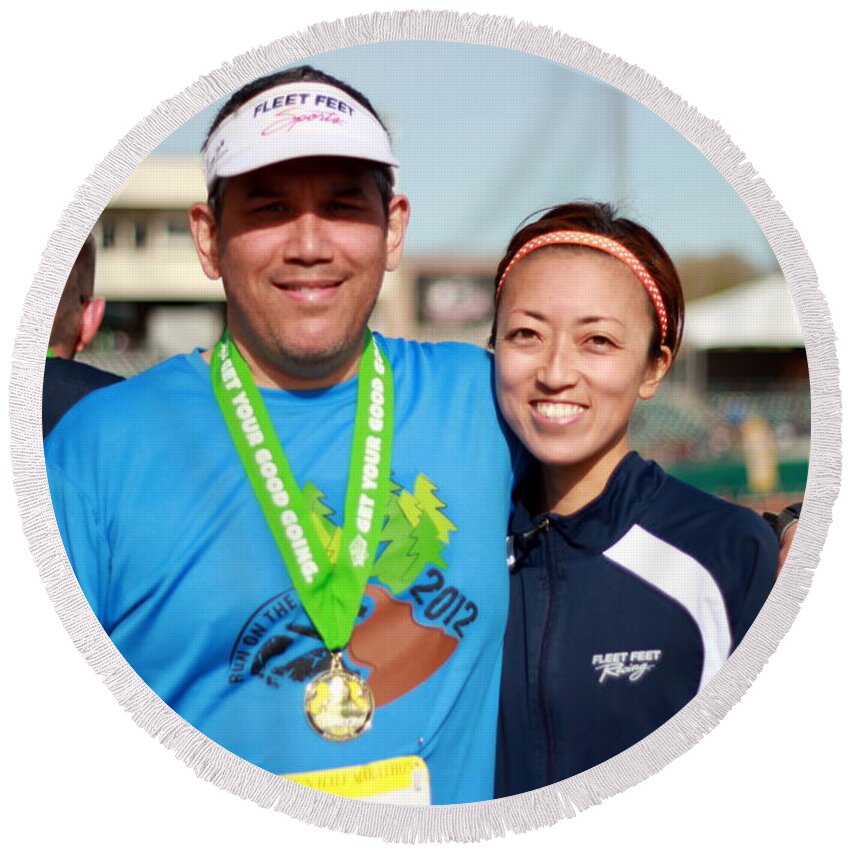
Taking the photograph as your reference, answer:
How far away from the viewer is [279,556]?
1885 mm

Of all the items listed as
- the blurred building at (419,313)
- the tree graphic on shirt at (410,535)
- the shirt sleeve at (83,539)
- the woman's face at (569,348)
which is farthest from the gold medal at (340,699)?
the blurred building at (419,313)

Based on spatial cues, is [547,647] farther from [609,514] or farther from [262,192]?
[262,192]

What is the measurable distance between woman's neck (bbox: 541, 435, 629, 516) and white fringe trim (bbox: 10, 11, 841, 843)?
0.49 metres

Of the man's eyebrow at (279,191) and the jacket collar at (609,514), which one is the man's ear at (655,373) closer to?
the jacket collar at (609,514)

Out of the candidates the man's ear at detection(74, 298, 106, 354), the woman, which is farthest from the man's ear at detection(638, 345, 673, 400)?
the man's ear at detection(74, 298, 106, 354)

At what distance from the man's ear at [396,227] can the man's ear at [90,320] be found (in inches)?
26.7

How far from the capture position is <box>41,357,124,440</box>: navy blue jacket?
6.77ft

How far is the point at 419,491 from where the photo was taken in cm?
193

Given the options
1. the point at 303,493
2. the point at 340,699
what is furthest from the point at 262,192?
the point at 340,699

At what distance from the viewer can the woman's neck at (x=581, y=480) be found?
1.92 metres

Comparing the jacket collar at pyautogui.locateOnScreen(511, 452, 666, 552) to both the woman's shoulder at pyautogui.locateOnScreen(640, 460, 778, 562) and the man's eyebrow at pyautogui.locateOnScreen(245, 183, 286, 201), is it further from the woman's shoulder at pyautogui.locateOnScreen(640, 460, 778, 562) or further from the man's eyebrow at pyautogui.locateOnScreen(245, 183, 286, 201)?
the man's eyebrow at pyautogui.locateOnScreen(245, 183, 286, 201)

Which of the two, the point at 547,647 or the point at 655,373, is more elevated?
the point at 655,373

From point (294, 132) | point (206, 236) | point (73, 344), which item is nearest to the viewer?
point (294, 132)

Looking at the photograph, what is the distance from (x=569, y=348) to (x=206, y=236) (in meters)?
0.77
